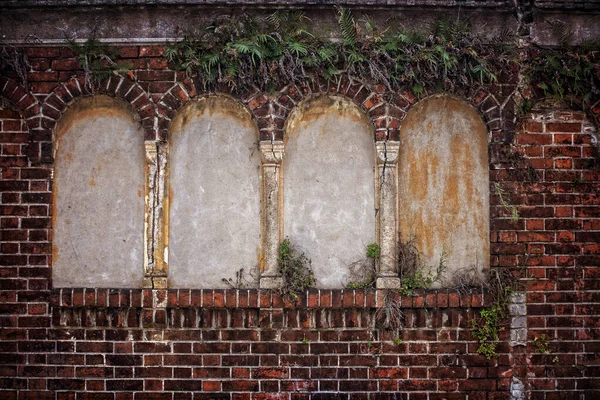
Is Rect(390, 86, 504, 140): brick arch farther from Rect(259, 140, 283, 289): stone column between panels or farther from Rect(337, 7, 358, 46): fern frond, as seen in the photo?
Rect(259, 140, 283, 289): stone column between panels

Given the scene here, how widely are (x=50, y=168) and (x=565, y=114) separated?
176 inches

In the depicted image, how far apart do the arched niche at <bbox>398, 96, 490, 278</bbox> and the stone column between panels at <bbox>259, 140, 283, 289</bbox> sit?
107cm

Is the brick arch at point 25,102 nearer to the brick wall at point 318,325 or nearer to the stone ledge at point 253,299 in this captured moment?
the brick wall at point 318,325

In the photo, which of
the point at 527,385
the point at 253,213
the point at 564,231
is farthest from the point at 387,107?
the point at 527,385

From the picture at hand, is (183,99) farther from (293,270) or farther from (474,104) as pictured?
(474,104)

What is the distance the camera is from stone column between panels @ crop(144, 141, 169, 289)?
→ 5293 millimetres

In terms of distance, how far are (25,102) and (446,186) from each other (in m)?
3.71

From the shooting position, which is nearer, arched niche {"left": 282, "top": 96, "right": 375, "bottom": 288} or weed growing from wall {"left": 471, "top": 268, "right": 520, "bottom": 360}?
weed growing from wall {"left": 471, "top": 268, "right": 520, "bottom": 360}

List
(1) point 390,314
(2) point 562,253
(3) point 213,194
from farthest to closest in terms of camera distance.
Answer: (3) point 213,194 < (2) point 562,253 < (1) point 390,314

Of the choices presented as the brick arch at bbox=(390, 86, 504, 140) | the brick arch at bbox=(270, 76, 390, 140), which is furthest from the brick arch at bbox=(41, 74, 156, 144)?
the brick arch at bbox=(390, 86, 504, 140)

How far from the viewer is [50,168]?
17.6ft

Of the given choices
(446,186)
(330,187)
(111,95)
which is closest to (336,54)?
(330,187)

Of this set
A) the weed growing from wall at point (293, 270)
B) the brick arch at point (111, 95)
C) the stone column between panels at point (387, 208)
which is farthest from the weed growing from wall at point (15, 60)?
the stone column between panels at point (387, 208)

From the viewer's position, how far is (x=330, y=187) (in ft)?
17.7
